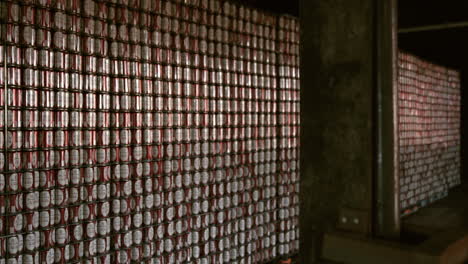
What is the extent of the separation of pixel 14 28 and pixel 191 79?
179 cm

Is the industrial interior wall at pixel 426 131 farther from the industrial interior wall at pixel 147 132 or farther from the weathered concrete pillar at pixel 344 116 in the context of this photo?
the weathered concrete pillar at pixel 344 116

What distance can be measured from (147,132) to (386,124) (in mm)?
2869

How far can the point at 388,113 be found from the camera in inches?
55.1

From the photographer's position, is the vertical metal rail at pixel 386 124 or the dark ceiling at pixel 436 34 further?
the dark ceiling at pixel 436 34

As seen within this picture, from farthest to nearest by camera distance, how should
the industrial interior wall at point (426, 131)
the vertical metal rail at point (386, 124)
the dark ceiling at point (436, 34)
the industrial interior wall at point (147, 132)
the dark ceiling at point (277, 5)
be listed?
the industrial interior wall at point (426, 131) < the dark ceiling at point (436, 34) < the dark ceiling at point (277, 5) < the industrial interior wall at point (147, 132) < the vertical metal rail at point (386, 124)

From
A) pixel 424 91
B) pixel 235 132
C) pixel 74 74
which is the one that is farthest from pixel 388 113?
pixel 424 91

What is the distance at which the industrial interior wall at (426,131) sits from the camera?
768 cm

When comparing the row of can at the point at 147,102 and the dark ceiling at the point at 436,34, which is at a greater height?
the dark ceiling at the point at 436,34

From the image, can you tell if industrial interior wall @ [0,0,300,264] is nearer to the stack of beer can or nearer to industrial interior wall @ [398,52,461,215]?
the stack of beer can

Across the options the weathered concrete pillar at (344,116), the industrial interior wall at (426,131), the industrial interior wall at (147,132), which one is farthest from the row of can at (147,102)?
the industrial interior wall at (426,131)

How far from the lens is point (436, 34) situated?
725cm

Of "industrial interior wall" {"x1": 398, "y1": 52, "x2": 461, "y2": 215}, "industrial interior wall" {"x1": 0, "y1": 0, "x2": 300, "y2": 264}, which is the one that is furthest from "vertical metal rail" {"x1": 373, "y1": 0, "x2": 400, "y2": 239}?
"industrial interior wall" {"x1": 398, "y1": 52, "x2": 461, "y2": 215}

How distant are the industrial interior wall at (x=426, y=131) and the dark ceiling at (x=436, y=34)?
23 cm

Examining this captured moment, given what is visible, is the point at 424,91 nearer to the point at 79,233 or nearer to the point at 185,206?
the point at 185,206
